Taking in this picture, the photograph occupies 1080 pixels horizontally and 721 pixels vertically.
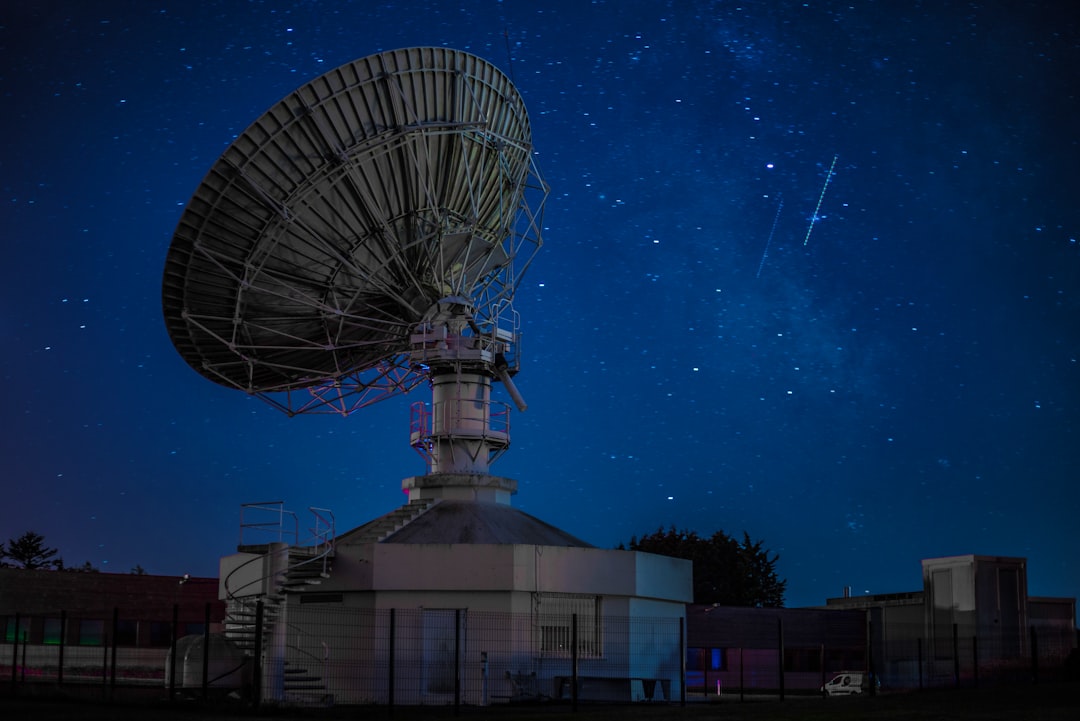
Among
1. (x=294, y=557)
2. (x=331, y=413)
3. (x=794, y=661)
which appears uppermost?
(x=331, y=413)

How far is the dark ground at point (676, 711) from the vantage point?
21.7 m

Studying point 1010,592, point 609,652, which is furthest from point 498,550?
point 1010,592

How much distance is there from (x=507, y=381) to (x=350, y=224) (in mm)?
7034

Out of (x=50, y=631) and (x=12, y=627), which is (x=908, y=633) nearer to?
(x=50, y=631)

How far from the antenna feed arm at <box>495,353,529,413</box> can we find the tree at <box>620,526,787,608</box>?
49.0 meters

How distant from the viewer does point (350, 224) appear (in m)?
36.2

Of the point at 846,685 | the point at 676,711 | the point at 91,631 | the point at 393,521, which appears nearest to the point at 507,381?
the point at 393,521

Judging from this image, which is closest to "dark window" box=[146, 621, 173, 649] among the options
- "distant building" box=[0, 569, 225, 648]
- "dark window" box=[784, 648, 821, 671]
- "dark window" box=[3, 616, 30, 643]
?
"distant building" box=[0, 569, 225, 648]

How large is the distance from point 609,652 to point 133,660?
21.9 metres

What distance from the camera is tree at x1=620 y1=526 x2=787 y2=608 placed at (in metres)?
85.6

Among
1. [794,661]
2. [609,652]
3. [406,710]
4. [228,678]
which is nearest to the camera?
[406,710]

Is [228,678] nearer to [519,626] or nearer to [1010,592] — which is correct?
[519,626]

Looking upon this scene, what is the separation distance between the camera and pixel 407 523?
37562 mm

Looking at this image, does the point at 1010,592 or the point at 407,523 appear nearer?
the point at 407,523
